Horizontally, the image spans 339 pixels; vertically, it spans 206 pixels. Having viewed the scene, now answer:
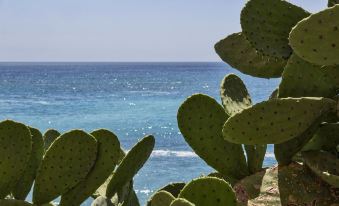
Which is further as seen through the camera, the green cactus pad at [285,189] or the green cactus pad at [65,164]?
the green cactus pad at [65,164]

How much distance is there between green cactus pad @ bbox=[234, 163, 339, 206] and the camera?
1187 mm

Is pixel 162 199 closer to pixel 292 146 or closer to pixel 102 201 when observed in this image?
pixel 292 146

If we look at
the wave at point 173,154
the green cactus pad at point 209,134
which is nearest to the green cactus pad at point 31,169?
the green cactus pad at point 209,134

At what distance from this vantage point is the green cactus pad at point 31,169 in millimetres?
1521

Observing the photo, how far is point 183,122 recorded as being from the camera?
4.41ft

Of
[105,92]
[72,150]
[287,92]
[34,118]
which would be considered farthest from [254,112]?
[105,92]

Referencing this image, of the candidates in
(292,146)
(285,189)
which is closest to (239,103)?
(292,146)

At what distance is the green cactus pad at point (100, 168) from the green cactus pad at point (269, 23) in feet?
1.33

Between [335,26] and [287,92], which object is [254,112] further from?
[335,26]

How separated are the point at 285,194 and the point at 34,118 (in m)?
37.3

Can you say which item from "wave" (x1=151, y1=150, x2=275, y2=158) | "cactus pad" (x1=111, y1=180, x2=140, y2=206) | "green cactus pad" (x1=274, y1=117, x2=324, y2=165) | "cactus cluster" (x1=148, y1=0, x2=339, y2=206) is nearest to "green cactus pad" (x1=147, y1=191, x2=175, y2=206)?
"cactus cluster" (x1=148, y1=0, x2=339, y2=206)

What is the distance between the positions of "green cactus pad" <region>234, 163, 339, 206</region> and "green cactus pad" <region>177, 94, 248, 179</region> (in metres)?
0.15

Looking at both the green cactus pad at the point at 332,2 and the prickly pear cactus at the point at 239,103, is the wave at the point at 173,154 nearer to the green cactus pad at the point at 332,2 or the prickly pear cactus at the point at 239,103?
the prickly pear cactus at the point at 239,103

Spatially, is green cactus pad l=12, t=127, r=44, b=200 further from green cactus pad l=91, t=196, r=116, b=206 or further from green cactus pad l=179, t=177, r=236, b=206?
green cactus pad l=179, t=177, r=236, b=206
